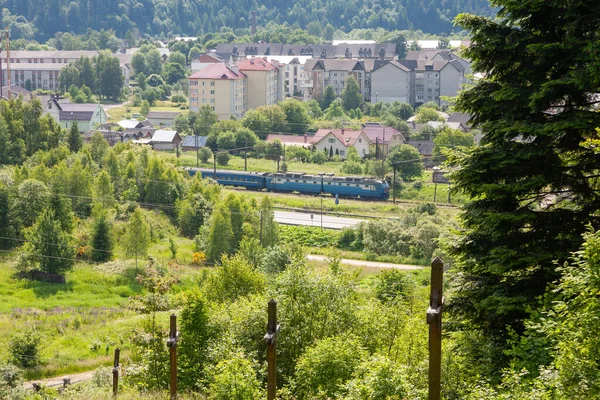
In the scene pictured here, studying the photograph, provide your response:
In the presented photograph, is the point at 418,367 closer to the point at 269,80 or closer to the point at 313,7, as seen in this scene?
the point at 269,80

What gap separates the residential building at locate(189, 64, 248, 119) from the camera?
68688 millimetres

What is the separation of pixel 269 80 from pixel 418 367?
66259mm

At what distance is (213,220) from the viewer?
31438 millimetres

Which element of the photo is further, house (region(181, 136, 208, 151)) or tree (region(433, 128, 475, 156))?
house (region(181, 136, 208, 151))

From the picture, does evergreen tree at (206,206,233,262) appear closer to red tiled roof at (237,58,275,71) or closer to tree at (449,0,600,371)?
tree at (449,0,600,371)

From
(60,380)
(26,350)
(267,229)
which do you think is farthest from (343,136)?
(60,380)

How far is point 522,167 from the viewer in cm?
953

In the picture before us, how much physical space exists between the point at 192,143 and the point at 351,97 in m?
21.5

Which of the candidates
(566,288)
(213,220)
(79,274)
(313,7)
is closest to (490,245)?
(566,288)

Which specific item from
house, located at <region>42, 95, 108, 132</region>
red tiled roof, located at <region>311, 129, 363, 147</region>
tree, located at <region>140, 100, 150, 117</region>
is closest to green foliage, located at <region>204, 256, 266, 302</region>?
red tiled roof, located at <region>311, 129, 363, 147</region>

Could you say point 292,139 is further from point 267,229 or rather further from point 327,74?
point 267,229

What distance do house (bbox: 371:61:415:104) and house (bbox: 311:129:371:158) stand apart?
2228 centimetres

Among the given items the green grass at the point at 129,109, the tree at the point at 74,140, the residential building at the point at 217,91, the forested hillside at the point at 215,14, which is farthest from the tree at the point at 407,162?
the forested hillside at the point at 215,14

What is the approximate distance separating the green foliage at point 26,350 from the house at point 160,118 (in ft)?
159
